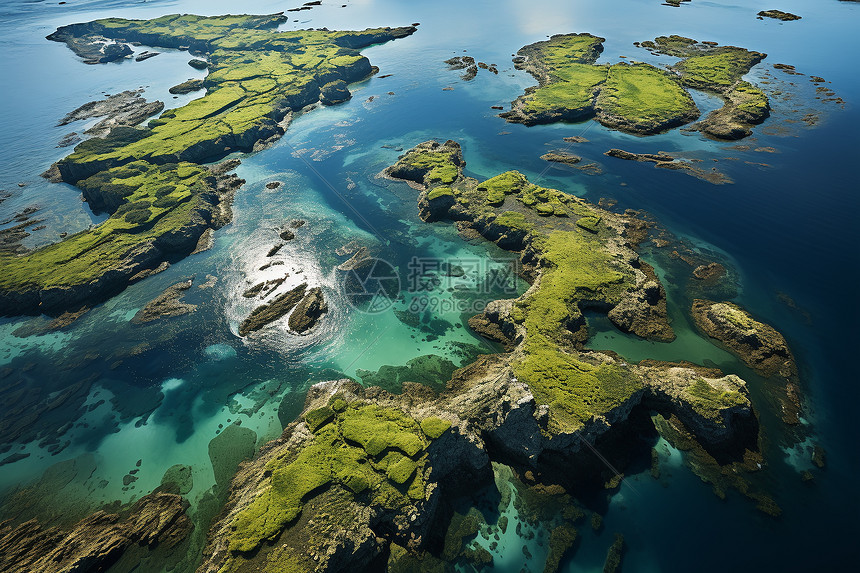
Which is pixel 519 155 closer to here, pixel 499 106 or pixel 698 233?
pixel 499 106

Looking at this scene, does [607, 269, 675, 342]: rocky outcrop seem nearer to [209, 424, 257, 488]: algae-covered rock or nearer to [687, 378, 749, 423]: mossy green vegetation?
[687, 378, 749, 423]: mossy green vegetation

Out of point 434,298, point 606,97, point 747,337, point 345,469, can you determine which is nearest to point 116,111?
point 434,298

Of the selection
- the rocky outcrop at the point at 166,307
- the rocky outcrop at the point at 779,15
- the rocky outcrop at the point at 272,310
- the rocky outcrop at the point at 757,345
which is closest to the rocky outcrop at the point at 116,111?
the rocky outcrop at the point at 166,307

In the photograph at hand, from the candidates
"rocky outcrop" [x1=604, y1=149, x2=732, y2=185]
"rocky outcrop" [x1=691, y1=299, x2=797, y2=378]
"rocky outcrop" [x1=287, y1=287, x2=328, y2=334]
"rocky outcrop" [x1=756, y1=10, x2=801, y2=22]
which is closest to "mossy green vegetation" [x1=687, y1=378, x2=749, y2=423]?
"rocky outcrop" [x1=691, y1=299, x2=797, y2=378]

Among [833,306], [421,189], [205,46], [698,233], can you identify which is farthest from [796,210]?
[205,46]

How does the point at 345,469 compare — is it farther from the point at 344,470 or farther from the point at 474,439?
the point at 474,439
